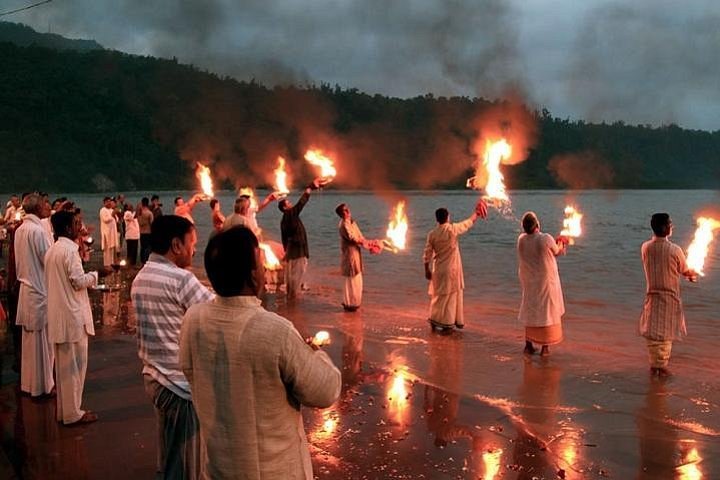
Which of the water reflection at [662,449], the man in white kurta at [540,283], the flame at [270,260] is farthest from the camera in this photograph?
the flame at [270,260]

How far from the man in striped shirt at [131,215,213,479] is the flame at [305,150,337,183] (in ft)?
28.8

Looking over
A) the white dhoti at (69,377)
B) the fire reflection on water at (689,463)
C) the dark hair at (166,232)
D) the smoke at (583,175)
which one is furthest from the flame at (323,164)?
the dark hair at (166,232)

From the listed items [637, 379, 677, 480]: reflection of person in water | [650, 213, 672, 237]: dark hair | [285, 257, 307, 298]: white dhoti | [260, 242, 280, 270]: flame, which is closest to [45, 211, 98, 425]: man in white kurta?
[637, 379, 677, 480]: reflection of person in water

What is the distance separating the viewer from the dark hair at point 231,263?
2896mm

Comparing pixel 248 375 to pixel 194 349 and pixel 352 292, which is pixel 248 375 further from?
pixel 352 292

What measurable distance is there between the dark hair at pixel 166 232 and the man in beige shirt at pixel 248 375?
137 centimetres

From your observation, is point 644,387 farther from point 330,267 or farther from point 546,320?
point 330,267

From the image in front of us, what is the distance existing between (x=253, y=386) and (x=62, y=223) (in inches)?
163

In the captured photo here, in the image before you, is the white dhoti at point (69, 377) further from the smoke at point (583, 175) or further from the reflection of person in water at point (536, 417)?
the smoke at point (583, 175)

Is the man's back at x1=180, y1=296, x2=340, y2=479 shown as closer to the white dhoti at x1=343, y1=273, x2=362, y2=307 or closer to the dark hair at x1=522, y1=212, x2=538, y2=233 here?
the dark hair at x1=522, y1=212, x2=538, y2=233

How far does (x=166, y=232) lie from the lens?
4273mm

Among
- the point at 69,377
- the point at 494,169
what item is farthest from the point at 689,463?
the point at 494,169

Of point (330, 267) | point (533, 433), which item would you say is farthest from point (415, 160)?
point (533, 433)

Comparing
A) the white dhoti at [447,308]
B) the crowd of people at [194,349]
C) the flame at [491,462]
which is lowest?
the flame at [491,462]
